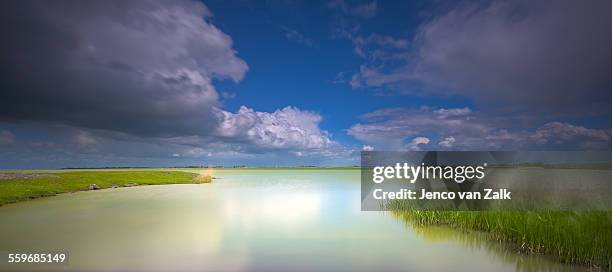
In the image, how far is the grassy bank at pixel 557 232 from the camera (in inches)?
448

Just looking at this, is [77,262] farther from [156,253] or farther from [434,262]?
[434,262]

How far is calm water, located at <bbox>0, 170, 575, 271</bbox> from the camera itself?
12.9 m

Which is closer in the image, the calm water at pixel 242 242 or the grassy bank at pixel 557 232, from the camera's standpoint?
the grassy bank at pixel 557 232

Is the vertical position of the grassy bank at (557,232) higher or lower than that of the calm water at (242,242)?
higher

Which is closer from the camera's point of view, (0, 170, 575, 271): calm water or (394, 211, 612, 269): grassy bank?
(394, 211, 612, 269): grassy bank

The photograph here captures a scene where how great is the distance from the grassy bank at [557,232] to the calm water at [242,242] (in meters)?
0.82

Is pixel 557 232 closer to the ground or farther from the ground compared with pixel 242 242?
farther from the ground

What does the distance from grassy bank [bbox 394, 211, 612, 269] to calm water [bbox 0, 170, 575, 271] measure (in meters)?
0.82

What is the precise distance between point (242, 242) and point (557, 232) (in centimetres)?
1441

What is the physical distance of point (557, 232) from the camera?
12.4 metres

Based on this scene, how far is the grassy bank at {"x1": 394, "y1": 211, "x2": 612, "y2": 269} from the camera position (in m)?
11.4

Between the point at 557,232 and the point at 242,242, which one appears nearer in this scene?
the point at 557,232

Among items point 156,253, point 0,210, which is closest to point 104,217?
point 0,210

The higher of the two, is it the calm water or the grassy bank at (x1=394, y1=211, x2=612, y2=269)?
the grassy bank at (x1=394, y1=211, x2=612, y2=269)
